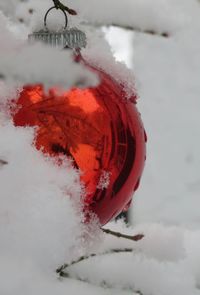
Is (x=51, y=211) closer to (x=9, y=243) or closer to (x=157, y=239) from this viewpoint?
(x=9, y=243)

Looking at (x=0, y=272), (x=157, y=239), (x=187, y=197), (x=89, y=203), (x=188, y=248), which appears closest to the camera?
(x=0, y=272)

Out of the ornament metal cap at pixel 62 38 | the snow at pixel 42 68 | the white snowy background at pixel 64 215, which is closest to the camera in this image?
the snow at pixel 42 68

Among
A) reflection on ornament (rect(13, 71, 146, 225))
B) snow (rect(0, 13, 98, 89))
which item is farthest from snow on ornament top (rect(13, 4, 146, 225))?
snow (rect(0, 13, 98, 89))

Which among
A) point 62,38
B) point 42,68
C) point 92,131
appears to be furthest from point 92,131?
point 42,68

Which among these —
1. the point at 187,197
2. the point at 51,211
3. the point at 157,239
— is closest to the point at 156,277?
the point at 157,239

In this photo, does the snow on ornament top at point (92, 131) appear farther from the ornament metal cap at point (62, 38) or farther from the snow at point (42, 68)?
the snow at point (42, 68)

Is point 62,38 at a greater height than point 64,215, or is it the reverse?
point 62,38

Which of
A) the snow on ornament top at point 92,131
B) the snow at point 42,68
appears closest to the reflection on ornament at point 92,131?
the snow on ornament top at point 92,131

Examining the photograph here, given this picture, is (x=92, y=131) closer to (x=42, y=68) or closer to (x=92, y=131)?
(x=92, y=131)
